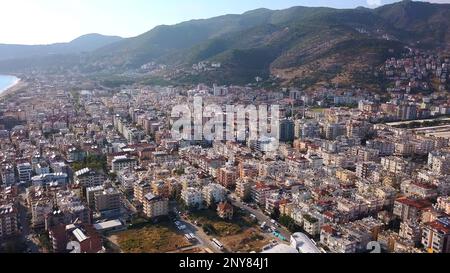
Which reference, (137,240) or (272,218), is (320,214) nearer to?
Result: (272,218)

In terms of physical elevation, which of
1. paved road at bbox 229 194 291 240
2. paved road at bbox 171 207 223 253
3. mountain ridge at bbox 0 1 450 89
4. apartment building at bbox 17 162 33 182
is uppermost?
mountain ridge at bbox 0 1 450 89

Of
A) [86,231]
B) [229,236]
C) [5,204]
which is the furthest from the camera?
[5,204]

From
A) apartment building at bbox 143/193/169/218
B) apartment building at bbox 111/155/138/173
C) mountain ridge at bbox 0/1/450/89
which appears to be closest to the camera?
apartment building at bbox 143/193/169/218

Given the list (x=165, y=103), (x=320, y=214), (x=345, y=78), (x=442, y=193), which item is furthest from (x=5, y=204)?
(x=345, y=78)

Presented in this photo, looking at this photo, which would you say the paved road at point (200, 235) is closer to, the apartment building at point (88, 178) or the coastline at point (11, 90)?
the apartment building at point (88, 178)

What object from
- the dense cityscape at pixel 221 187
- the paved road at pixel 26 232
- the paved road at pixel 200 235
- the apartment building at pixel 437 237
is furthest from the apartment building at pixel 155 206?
the apartment building at pixel 437 237

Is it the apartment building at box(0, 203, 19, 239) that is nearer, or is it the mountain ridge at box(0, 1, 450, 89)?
the apartment building at box(0, 203, 19, 239)

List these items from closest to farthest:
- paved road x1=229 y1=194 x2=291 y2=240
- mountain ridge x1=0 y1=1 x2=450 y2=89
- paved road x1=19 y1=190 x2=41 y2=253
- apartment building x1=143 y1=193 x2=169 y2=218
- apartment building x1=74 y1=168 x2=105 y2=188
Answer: paved road x1=19 y1=190 x2=41 y2=253, paved road x1=229 y1=194 x2=291 y2=240, apartment building x1=143 y1=193 x2=169 y2=218, apartment building x1=74 y1=168 x2=105 y2=188, mountain ridge x1=0 y1=1 x2=450 y2=89

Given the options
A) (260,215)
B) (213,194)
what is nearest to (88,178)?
(213,194)

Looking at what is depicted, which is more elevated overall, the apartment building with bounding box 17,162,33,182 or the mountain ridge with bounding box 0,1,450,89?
the mountain ridge with bounding box 0,1,450,89

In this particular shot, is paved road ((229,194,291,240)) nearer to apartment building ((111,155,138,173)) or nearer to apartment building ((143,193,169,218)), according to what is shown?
apartment building ((143,193,169,218))

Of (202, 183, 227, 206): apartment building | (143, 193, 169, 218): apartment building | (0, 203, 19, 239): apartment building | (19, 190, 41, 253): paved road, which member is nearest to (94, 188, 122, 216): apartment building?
(143, 193, 169, 218): apartment building
